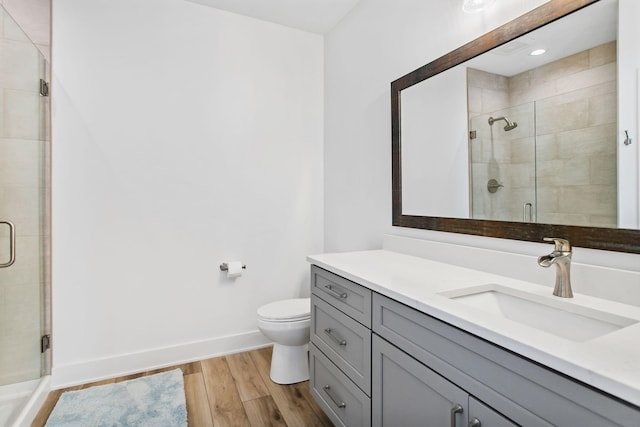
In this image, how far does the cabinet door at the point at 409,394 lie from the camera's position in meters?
0.94

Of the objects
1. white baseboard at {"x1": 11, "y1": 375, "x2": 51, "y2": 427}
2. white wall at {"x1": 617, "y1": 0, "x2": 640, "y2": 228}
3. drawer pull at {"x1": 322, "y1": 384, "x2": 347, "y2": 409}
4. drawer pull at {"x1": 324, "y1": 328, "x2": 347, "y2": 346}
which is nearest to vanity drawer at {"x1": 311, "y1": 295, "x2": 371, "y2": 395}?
drawer pull at {"x1": 324, "y1": 328, "x2": 347, "y2": 346}

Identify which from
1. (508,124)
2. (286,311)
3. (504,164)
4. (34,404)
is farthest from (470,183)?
(34,404)

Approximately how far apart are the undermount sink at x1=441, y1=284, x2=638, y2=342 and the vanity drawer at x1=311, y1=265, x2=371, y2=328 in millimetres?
318

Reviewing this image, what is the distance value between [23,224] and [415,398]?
2.04 m

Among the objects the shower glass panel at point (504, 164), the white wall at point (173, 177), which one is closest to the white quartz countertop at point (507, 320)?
the shower glass panel at point (504, 164)

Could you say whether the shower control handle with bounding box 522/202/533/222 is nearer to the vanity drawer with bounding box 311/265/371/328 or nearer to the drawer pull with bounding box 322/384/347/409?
the vanity drawer with bounding box 311/265/371/328

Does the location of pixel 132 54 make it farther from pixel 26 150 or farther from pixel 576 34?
pixel 576 34

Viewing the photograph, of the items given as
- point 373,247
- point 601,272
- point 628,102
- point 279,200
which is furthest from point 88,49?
point 601,272

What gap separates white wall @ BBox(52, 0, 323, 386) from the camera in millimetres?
2090

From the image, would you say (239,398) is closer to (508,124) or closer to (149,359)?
(149,359)

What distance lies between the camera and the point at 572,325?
1036 millimetres

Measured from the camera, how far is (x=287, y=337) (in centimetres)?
203

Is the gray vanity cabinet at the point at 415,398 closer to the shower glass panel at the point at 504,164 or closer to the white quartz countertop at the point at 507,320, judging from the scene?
the white quartz countertop at the point at 507,320

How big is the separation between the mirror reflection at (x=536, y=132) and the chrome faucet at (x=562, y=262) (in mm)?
138
